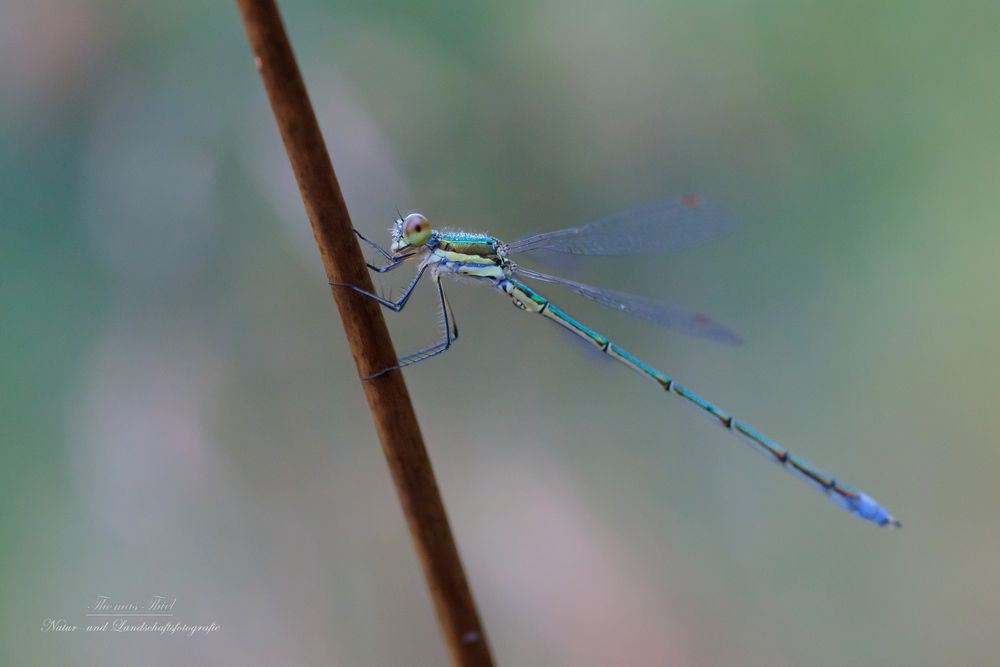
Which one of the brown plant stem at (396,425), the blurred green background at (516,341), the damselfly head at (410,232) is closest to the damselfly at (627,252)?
the damselfly head at (410,232)

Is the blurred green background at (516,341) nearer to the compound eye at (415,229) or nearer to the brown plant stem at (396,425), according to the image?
the compound eye at (415,229)

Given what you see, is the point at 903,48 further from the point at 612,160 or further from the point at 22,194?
the point at 22,194

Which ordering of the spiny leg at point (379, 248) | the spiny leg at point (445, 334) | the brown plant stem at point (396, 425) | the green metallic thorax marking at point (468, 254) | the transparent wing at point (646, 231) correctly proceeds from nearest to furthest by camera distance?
the brown plant stem at point (396, 425)
the spiny leg at point (379, 248)
the spiny leg at point (445, 334)
the green metallic thorax marking at point (468, 254)
the transparent wing at point (646, 231)

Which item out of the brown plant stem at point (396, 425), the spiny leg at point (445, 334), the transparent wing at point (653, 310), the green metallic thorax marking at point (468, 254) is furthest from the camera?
the transparent wing at point (653, 310)

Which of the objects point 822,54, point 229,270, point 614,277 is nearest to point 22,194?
point 229,270

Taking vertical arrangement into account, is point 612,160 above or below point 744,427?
above

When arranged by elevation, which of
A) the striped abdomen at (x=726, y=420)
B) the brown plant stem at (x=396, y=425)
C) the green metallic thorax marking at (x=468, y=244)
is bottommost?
the brown plant stem at (x=396, y=425)

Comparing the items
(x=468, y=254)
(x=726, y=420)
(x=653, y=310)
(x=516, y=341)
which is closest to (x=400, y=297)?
(x=468, y=254)
